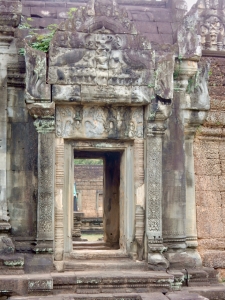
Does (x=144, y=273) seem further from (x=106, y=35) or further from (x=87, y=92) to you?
(x=106, y=35)

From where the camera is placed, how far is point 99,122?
8820mm

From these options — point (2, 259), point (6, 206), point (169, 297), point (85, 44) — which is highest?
point (85, 44)

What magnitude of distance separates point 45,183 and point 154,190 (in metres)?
1.77

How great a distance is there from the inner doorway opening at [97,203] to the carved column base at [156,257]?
7.29 feet

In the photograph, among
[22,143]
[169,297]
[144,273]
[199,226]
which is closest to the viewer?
[169,297]

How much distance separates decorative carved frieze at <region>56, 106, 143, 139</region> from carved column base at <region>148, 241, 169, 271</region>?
1816mm

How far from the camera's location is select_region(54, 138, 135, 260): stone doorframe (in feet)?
28.0

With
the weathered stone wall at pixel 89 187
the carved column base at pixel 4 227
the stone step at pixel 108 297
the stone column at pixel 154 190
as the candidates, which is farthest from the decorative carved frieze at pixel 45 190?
the weathered stone wall at pixel 89 187

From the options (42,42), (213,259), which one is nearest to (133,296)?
(213,259)

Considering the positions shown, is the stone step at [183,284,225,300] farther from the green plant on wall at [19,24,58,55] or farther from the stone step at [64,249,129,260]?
the green plant on wall at [19,24,58,55]

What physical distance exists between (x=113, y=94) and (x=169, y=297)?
323 centimetres

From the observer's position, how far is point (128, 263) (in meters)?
8.53

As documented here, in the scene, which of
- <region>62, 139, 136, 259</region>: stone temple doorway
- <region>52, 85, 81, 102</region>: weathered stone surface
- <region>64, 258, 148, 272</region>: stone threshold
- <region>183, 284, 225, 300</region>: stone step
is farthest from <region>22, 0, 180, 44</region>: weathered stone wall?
<region>183, 284, 225, 300</region>: stone step

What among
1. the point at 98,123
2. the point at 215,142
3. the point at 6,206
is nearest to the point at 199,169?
the point at 215,142
